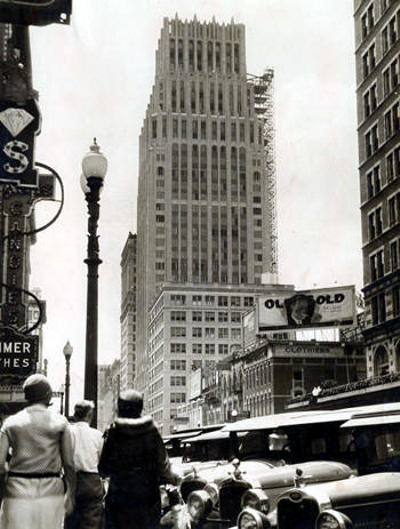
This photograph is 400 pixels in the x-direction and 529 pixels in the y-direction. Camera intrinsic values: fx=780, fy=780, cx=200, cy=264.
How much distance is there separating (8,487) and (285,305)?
71.3 m

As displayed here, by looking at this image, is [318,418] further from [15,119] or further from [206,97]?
[206,97]

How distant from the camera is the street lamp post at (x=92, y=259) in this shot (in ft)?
39.2

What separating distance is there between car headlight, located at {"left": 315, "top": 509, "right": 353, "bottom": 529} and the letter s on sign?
19.5ft

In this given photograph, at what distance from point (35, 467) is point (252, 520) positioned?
13.1ft

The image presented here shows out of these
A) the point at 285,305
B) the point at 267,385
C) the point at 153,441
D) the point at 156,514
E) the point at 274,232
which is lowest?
the point at 156,514

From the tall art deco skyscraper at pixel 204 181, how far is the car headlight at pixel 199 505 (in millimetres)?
143569

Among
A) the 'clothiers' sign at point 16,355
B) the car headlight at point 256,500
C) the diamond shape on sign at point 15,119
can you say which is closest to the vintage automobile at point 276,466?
the car headlight at point 256,500

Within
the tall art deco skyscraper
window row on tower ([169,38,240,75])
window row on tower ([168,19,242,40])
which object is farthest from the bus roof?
window row on tower ([168,19,242,40])

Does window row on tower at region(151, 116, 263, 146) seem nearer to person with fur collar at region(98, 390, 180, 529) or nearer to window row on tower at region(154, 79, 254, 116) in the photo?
window row on tower at region(154, 79, 254, 116)

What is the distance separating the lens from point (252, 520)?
9688mm

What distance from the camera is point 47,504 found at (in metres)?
6.54

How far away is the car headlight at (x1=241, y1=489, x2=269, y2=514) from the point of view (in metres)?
10.4

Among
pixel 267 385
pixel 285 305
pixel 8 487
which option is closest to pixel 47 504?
pixel 8 487

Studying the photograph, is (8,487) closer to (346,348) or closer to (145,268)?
(346,348)
